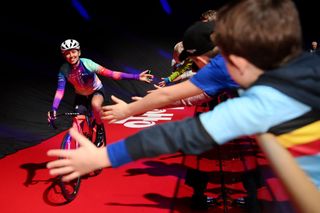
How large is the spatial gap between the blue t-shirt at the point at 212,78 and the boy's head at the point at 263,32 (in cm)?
101

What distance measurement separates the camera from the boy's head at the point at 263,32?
3.26ft

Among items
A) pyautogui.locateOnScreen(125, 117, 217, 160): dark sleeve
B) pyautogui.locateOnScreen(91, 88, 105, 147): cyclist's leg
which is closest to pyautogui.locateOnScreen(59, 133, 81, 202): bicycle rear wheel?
pyautogui.locateOnScreen(91, 88, 105, 147): cyclist's leg

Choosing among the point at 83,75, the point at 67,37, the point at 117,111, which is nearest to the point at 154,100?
the point at 117,111

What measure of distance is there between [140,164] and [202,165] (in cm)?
91

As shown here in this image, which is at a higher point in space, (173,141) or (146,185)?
(146,185)

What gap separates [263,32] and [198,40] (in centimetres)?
148

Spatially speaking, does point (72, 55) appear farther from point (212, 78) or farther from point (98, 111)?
point (212, 78)

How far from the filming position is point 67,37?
8.52 m

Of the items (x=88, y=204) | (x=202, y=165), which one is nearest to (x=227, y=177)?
(x=202, y=165)

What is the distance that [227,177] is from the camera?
4.10 meters

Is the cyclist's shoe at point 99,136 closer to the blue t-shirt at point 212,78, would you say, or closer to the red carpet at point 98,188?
the red carpet at point 98,188

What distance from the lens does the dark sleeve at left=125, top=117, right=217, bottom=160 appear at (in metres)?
1.01

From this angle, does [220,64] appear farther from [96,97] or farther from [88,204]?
[96,97]

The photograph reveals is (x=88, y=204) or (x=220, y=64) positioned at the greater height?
(x=220, y=64)
